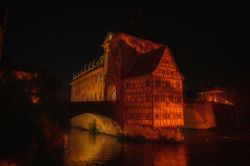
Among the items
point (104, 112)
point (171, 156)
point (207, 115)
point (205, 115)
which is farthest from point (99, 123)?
point (207, 115)

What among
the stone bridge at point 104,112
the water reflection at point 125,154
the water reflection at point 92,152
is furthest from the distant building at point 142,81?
the water reflection at point 92,152

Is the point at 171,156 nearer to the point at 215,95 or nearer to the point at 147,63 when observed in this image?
the point at 147,63

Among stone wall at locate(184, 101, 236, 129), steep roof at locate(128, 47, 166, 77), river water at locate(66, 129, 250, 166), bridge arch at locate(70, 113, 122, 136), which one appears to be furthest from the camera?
stone wall at locate(184, 101, 236, 129)

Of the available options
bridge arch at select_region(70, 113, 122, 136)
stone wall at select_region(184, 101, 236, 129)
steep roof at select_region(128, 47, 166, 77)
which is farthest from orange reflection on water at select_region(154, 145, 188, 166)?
stone wall at select_region(184, 101, 236, 129)

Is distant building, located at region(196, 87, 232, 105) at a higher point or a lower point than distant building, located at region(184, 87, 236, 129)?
higher

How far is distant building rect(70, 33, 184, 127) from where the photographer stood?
2566 cm

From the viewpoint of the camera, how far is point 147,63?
27.6 meters

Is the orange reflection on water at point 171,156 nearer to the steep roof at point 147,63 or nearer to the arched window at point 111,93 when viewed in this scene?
the steep roof at point 147,63

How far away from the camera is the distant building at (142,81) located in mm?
25656

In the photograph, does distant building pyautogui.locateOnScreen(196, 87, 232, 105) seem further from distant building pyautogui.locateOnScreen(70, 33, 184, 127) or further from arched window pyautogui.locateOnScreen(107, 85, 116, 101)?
arched window pyautogui.locateOnScreen(107, 85, 116, 101)

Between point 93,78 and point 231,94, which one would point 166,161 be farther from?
point 231,94

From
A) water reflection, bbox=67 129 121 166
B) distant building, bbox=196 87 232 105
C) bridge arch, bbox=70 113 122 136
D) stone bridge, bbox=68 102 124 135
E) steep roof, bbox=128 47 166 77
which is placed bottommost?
water reflection, bbox=67 129 121 166

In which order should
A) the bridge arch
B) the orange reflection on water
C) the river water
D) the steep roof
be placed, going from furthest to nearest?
1. the bridge arch
2. the steep roof
3. the river water
4. the orange reflection on water

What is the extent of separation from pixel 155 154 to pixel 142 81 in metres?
8.59
